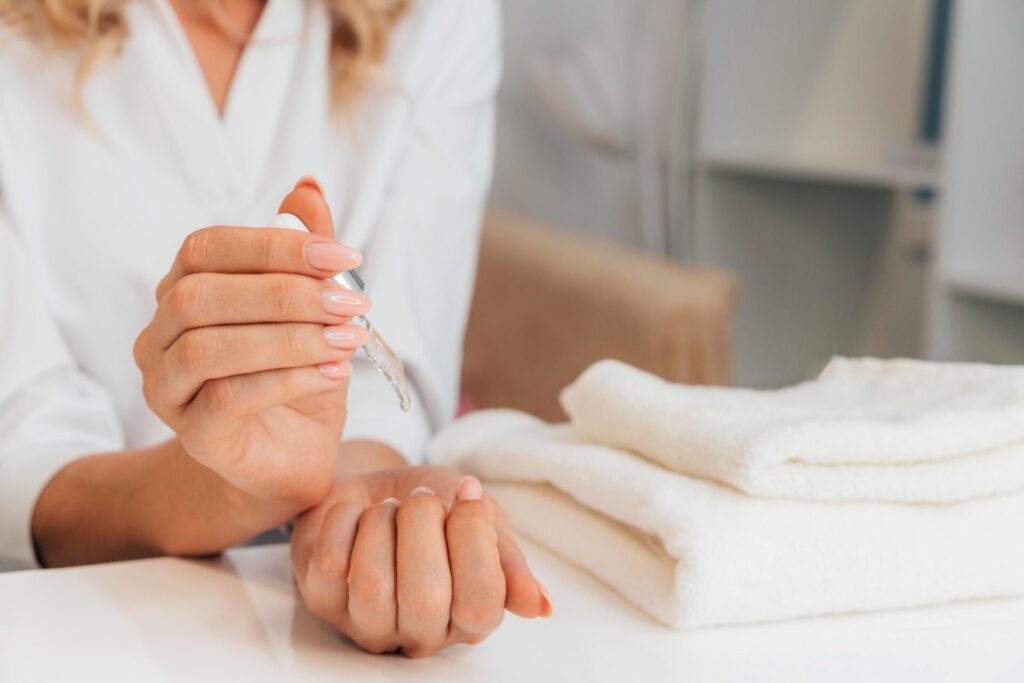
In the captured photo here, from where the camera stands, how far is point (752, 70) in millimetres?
1904

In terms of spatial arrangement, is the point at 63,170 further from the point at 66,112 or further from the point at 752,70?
the point at 752,70

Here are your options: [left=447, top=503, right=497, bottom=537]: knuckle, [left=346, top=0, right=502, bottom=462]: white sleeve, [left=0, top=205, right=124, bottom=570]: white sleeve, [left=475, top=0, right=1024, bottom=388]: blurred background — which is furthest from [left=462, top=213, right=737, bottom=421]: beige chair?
[left=447, top=503, right=497, bottom=537]: knuckle

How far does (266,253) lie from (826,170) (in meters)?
1.37

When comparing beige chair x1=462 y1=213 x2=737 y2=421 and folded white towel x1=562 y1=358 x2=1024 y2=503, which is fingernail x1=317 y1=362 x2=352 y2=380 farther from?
beige chair x1=462 y1=213 x2=737 y2=421

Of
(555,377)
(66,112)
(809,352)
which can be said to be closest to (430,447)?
(66,112)

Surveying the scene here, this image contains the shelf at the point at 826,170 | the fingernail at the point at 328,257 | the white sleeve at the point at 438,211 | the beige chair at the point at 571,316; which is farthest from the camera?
the shelf at the point at 826,170

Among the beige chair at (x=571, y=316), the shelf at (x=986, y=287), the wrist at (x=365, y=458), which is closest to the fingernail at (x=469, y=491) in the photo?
the wrist at (x=365, y=458)

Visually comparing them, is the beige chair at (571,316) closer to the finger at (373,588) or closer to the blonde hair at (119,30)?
the blonde hair at (119,30)

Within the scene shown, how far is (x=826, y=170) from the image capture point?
166cm

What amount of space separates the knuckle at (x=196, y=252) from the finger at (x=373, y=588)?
13 cm

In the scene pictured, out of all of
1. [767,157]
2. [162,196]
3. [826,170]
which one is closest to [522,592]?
[162,196]

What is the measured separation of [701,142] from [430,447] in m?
1.36

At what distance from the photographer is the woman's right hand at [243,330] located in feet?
1.39

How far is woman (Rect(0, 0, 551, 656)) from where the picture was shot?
1.87ft
